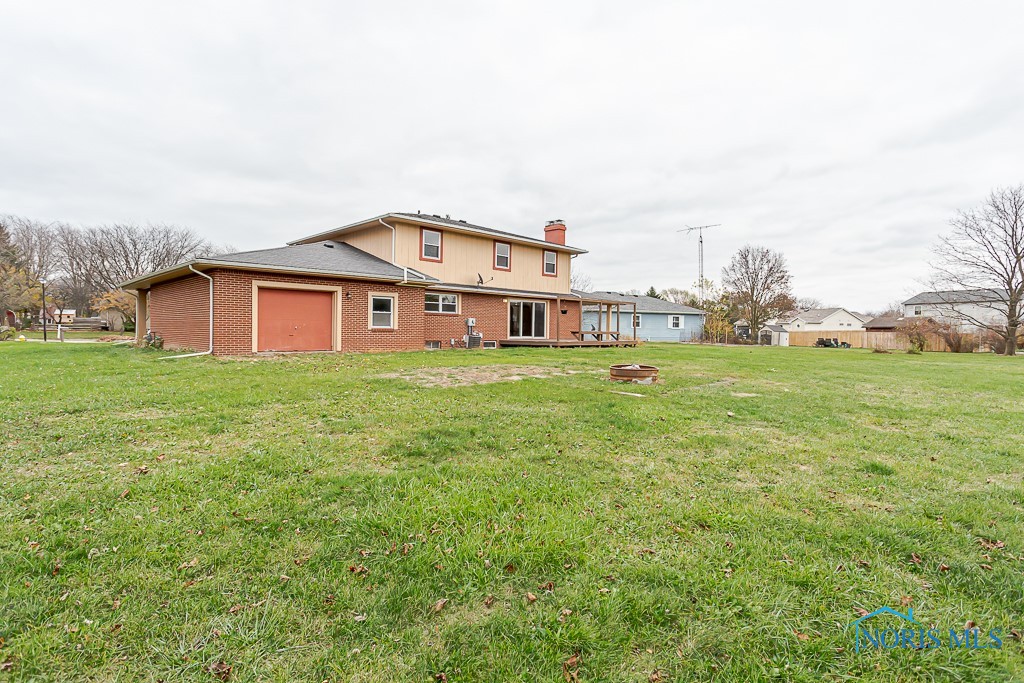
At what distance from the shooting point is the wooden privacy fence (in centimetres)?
3131

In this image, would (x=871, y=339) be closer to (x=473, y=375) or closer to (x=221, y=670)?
(x=473, y=375)

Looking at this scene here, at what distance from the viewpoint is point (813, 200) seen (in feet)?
89.0

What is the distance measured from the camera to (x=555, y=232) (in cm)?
2466

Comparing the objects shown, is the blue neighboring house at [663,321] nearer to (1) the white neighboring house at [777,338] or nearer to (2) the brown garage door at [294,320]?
(1) the white neighboring house at [777,338]

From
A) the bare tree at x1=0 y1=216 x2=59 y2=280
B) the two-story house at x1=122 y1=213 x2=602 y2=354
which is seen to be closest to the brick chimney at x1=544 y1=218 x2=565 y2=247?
the two-story house at x1=122 y1=213 x2=602 y2=354

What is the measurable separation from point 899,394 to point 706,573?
929 centimetres

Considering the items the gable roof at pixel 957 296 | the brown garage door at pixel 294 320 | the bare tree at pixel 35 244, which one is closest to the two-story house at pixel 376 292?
the brown garage door at pixel 294 320

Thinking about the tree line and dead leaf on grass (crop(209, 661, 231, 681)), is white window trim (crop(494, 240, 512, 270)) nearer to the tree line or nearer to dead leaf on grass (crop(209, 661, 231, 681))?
dead leaf on grass (crop(209, 661, 231, 681))

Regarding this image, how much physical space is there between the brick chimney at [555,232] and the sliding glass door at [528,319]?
3873 millimetres

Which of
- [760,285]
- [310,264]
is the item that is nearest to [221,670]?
[310,264]

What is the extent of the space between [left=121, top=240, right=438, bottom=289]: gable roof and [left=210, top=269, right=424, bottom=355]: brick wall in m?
0.42

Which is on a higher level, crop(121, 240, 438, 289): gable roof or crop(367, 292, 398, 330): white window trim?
crop(121, 240, 438, 289): gable roof

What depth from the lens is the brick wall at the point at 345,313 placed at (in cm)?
1327

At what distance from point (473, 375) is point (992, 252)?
123ft
